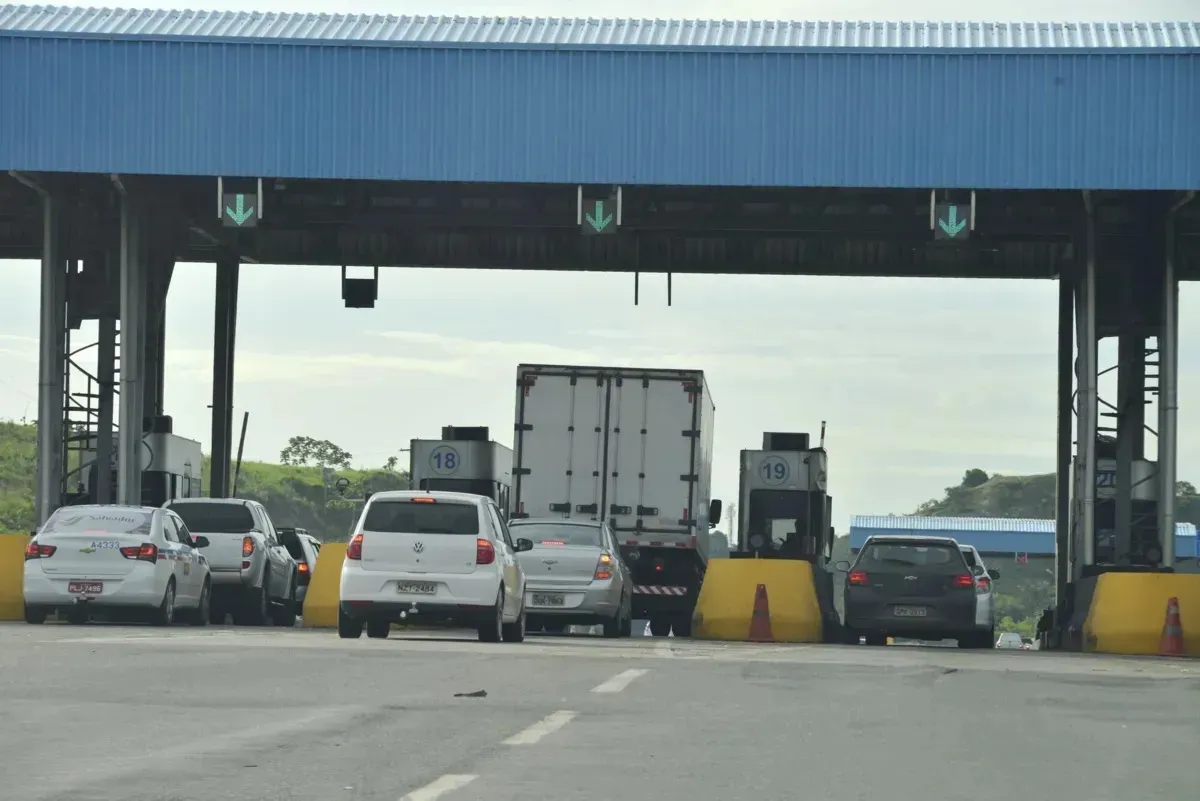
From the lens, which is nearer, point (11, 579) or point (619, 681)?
point (619, 681)

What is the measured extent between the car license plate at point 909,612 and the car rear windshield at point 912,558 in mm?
479

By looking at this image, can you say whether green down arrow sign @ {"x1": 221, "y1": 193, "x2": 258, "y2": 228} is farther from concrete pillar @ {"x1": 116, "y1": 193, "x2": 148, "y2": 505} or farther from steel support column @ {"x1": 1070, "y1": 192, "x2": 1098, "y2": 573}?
steel support column @ {"x1": 1070, "y1": 192, "x2": 1098, "y2": 573}

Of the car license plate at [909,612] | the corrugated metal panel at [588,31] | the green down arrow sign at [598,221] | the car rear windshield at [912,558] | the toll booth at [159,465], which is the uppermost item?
the corrugated metal panel at [588,31]

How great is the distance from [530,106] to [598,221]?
2067 mm

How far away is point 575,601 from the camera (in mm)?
27141

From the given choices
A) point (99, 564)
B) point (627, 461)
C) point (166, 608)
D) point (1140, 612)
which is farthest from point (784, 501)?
point (99, 564)

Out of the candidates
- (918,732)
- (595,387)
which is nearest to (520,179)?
(595,387)

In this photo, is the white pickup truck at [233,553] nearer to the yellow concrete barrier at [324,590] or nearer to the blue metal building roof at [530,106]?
the yellow concrete barrier at [324,590]

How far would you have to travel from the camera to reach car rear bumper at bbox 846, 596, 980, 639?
92.0ft

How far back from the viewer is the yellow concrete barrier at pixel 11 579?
28719 mm

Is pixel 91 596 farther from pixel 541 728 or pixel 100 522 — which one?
pixel 541 728

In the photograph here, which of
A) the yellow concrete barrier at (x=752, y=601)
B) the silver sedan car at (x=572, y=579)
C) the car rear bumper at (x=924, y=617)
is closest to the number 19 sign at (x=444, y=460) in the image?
the yellow concrete barrier at (x=752, y=601)

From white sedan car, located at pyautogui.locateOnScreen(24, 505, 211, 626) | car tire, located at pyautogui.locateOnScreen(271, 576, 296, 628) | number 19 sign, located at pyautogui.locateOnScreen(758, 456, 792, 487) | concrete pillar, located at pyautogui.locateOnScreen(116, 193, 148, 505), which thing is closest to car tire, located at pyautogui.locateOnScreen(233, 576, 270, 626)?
car tire, located at pyautogui.locateOnScreen(271, 576, 296, 628)

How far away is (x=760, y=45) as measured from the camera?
1229 inches
